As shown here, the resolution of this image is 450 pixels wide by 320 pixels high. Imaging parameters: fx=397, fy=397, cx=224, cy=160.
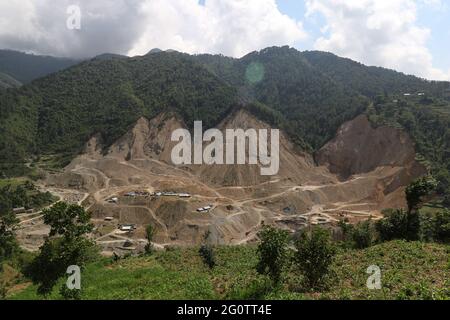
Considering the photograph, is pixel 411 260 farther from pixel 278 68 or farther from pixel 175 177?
pixel 278 68

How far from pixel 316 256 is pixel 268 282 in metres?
2.95

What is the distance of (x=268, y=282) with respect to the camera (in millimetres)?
21469

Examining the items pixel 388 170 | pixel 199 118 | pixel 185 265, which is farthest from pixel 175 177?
pixel 185 265

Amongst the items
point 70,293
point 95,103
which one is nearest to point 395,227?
point 70,293

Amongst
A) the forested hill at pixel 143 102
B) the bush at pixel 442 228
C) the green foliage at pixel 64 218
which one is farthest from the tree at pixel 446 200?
the green foliage at pixel 64 218

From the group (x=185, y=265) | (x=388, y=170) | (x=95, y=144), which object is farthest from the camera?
(x=95, y=144)

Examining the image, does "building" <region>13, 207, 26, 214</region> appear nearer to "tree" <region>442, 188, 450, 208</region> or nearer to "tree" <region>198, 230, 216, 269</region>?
"tree" <region>198, 230, 216, 269</region>

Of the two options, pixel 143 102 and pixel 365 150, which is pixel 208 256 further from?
pixel 143 102

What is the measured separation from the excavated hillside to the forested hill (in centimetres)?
658

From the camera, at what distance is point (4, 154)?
346 ft

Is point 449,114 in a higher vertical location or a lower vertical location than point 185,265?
higher

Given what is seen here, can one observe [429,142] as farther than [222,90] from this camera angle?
No
